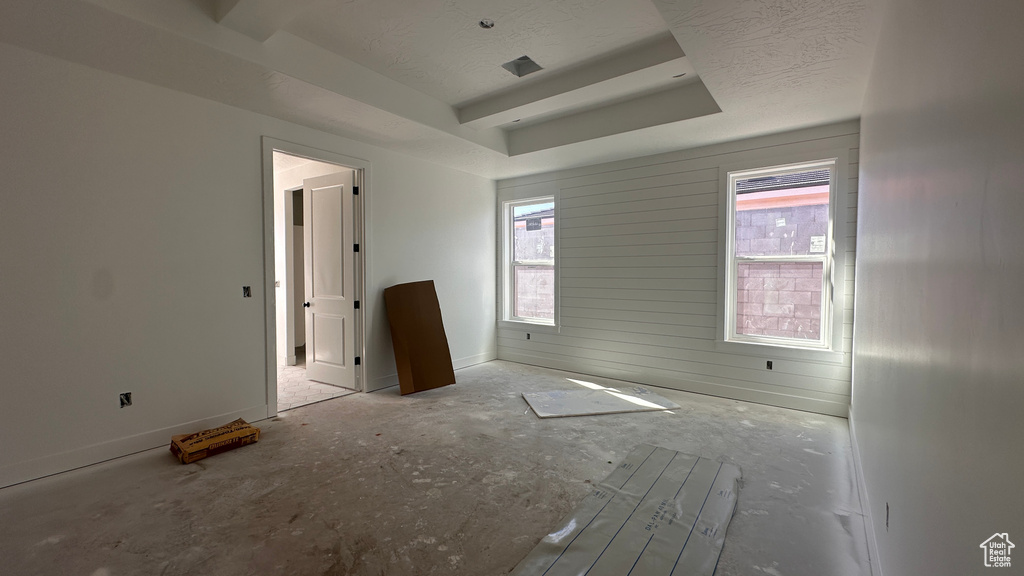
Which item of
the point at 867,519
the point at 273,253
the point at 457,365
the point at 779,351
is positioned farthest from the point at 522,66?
the point at 867,519

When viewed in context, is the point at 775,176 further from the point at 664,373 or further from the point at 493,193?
the point at 493,193

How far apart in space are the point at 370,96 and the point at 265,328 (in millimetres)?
2283

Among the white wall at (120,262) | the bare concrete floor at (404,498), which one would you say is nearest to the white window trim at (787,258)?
the bare concrete floor at (404,498)

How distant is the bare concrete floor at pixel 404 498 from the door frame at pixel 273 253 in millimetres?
568

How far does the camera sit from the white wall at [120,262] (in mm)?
2719

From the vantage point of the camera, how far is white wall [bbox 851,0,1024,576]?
746mm

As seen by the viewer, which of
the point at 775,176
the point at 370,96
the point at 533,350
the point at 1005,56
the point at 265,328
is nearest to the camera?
the point at 1005,56

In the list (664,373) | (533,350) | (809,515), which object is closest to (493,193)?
(533,350)

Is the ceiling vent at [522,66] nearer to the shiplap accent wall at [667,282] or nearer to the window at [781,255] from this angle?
the shiplap accent wall at [667,282]

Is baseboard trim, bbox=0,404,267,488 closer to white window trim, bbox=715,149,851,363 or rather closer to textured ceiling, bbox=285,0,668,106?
textured ceiling, bbox=285,0,668,106

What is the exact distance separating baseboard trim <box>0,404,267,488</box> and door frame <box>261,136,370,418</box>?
1.72 feet

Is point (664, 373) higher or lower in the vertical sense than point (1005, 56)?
lower

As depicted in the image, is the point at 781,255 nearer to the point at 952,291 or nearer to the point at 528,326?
the point at 528,326

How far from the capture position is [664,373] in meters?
5.02
